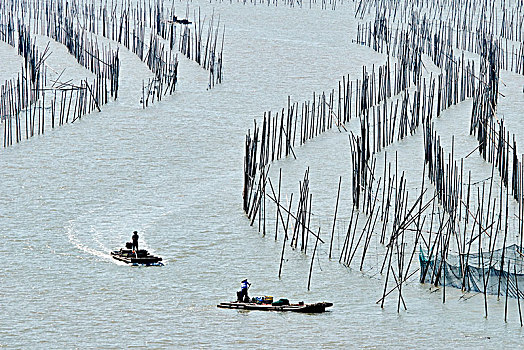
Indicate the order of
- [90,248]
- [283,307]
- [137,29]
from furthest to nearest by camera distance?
[137,29] → [90,248] → [283,307]

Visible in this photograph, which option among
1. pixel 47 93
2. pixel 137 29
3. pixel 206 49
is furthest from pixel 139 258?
pixel 137 29

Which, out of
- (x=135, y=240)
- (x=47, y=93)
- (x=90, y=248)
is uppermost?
(x=47, y=93)

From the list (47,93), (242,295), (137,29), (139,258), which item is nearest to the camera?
(242,295)

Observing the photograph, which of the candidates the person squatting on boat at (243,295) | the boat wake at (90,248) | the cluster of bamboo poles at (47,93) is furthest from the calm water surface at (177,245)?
the cluster of bamboo poles at (47,93)

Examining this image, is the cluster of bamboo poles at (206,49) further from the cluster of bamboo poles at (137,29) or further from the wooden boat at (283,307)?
the wooden boat at (283,307)

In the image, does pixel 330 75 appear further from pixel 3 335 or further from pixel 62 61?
pixel 3 335

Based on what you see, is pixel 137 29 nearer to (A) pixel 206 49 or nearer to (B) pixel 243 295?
(A) pixel 206 49

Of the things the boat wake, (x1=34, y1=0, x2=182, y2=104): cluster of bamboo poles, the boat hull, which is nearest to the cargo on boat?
the boat hull
